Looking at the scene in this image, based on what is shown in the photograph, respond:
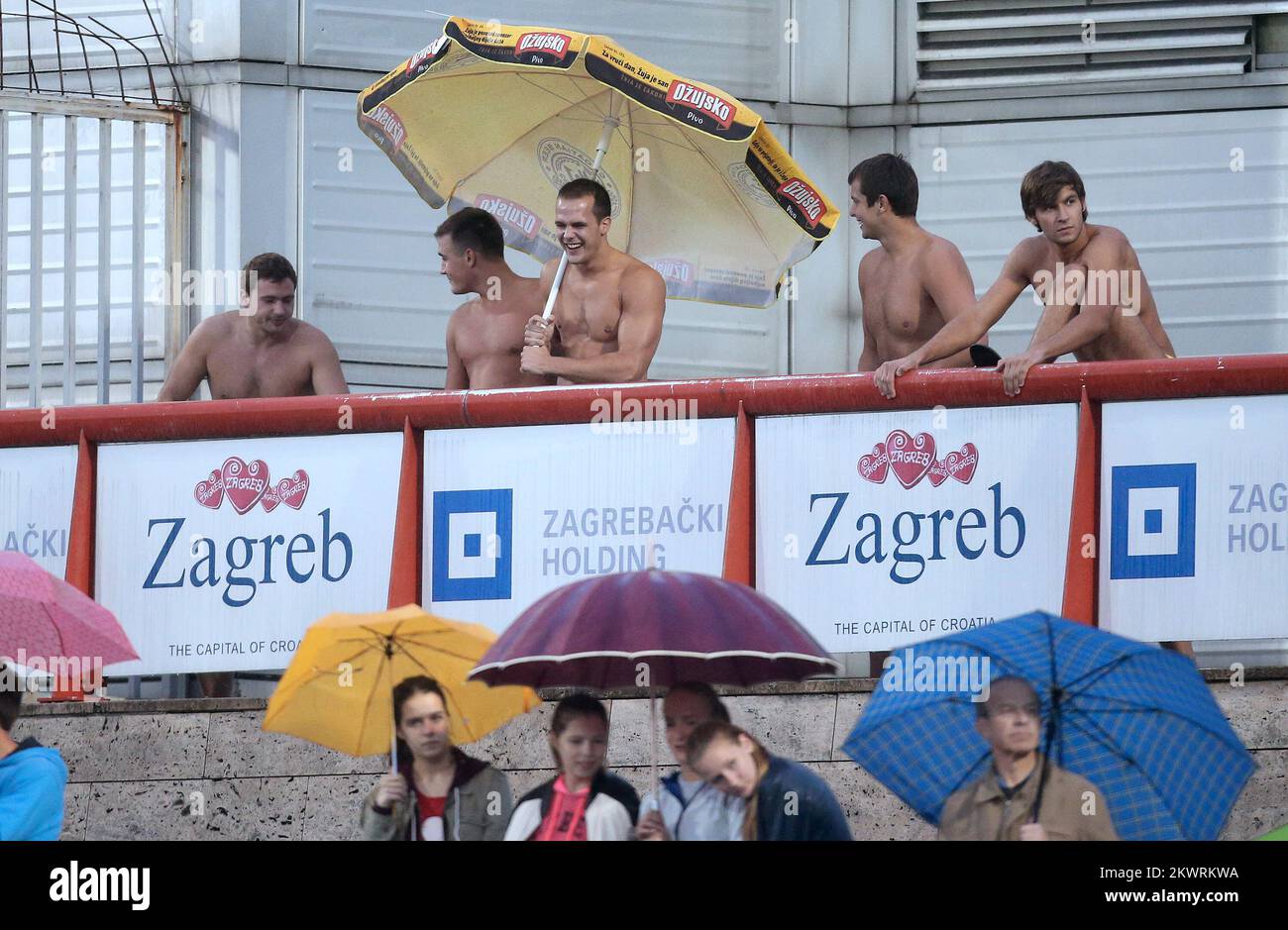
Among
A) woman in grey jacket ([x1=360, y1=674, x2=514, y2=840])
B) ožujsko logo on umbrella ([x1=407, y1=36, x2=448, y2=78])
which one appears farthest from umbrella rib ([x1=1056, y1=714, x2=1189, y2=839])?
ožujsko logo on umbrella ([x1=407, y1=36, x2=448, y2=78])

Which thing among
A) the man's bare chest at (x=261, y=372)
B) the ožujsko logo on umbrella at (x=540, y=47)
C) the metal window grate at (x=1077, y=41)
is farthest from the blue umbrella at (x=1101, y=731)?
the metal window grate at (x=1077, y=41)

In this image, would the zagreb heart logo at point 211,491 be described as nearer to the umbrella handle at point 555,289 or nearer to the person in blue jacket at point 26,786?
the umbrella handle at point 555,289

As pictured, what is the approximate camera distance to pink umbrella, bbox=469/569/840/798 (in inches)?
261

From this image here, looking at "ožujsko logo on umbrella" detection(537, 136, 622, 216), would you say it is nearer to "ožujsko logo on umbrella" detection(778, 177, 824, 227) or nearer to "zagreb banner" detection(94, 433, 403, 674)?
"ožujsko logo on umbrella" detection(778, 177, 824, 227)

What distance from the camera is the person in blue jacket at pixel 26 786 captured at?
244 inches

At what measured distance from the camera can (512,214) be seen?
33.3ft

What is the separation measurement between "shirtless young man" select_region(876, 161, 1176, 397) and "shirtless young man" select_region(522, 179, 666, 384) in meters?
1.39

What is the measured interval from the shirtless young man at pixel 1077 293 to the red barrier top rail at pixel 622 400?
453 millimetres

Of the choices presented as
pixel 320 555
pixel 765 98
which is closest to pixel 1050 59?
pixel 765 98

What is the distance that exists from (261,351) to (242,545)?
1822 mm
